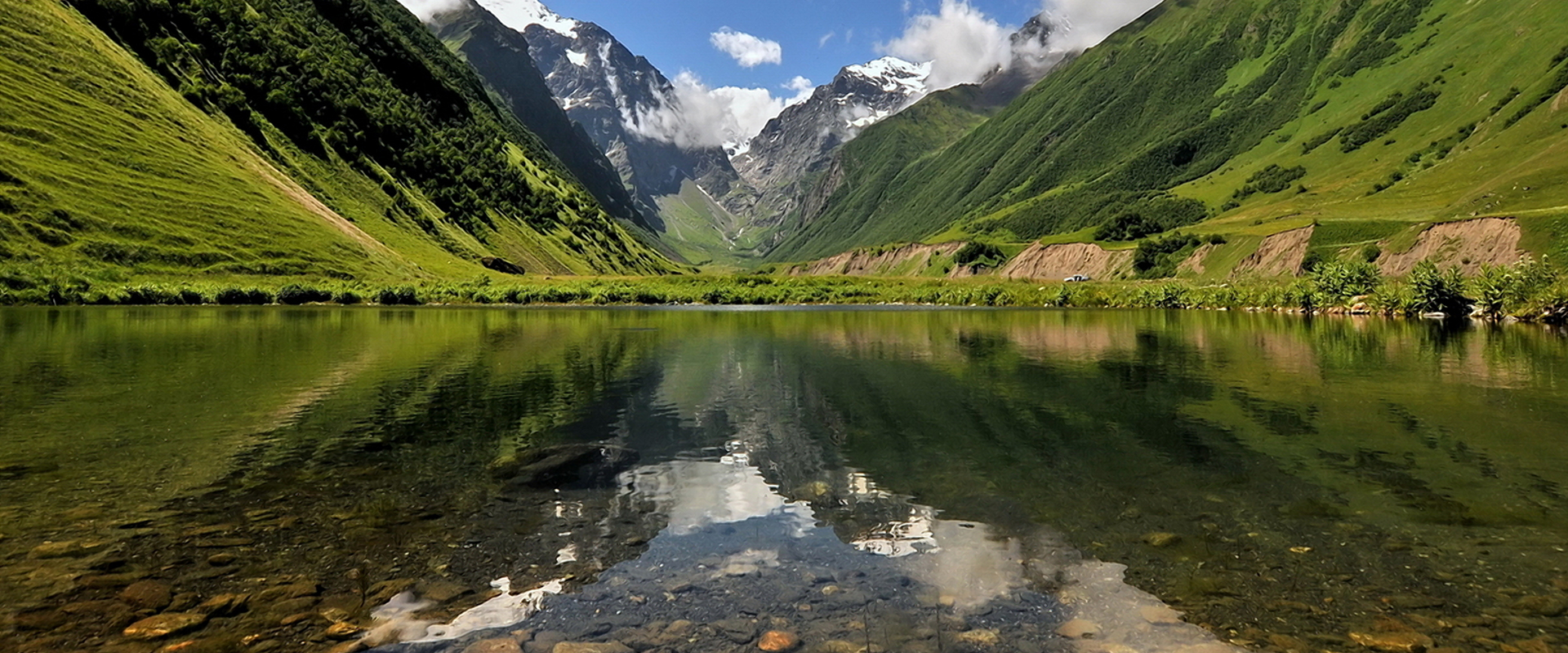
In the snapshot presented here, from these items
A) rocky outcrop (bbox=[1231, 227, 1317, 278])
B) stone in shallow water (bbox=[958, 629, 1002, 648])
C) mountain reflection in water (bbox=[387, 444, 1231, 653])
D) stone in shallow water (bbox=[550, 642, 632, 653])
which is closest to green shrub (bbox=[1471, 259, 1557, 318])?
rocky outcrop (bbox=[1231, 227, 1317, 278])

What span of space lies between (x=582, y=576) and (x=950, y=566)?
5689 millimetres

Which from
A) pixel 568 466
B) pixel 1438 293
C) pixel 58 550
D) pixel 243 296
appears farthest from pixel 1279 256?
pixel 58 550

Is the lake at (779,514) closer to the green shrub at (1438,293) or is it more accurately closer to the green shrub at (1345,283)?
the green shrub at (1438,293)

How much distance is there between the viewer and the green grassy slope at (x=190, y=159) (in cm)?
10256

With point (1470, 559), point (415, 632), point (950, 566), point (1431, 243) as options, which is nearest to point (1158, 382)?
point (1470, 559)

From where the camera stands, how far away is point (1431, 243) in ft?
419

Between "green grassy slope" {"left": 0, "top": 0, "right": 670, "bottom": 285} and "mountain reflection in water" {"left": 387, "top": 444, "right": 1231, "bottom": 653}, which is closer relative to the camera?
"mountain reflection in water" {"left": 387, "top": 444, "right": 1231, "bottom": 653}

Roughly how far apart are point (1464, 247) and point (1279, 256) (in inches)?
1536

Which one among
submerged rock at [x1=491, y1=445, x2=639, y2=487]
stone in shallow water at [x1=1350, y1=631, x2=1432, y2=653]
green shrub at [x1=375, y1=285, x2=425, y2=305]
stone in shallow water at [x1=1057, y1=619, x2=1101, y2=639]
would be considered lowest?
stone in shallow water at [x1=1350, y1=631, x2=1432, y2=653]

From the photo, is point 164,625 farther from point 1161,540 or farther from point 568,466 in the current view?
point 1161,540

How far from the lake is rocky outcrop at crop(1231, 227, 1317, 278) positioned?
138m

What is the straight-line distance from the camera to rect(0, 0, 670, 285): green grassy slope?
336 ft

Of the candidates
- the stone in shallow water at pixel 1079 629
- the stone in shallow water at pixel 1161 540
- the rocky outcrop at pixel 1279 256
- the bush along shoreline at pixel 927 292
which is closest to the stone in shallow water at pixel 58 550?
the stone in shallow water at pixel 1079 629

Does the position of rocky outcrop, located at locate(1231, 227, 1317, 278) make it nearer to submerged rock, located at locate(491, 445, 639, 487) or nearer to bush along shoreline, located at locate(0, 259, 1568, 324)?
bush along shoreline, located at locate(0, 259, 1568, 324)
